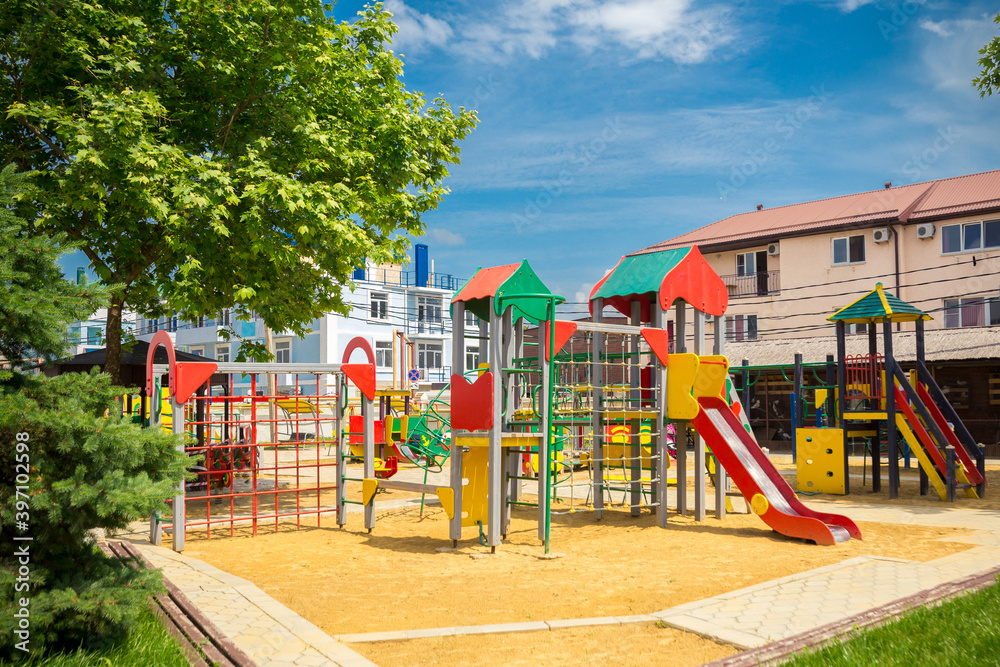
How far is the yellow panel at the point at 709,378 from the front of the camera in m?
10.6

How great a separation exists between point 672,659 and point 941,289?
90.5ft

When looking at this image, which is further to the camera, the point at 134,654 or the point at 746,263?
the point at 746,263

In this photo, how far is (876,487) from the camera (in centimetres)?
1437

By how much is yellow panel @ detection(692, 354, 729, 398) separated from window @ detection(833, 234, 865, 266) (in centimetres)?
2224

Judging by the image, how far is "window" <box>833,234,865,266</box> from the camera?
2978 cm

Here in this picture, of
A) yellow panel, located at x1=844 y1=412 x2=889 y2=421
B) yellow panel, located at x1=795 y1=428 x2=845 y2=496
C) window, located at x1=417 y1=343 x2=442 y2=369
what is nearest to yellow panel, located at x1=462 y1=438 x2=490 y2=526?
yellow panel, located at x1=795 y1=428 x2=845 y2=496

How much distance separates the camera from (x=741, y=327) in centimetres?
3284

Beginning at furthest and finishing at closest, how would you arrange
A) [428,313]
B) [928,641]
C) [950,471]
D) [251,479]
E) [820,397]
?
[428,313]
[820,397]
[251,479]
[950,471]
[928,641]

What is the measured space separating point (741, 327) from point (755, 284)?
1.97m

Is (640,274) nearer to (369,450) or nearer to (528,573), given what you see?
(369,450)

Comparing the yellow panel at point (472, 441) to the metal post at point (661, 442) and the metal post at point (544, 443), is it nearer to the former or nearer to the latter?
the metal post at point (544, 443)

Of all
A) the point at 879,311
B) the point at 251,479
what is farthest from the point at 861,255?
the point at 251,479

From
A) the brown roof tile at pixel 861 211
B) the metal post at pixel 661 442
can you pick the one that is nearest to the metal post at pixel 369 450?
the metal post at pixel 661 442

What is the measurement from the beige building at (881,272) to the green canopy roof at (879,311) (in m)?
9.73
